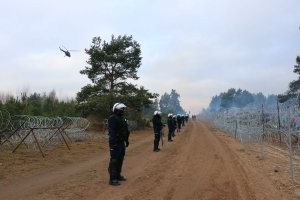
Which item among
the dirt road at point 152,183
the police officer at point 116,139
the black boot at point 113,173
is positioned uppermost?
the police officer at point 116,139

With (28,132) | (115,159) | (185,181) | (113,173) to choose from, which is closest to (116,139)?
(115,159)

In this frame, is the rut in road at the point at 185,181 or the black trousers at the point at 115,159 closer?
the rut in road at the point at 185,181

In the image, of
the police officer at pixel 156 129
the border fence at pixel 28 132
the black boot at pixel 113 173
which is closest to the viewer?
the black boot at pixel 113 173

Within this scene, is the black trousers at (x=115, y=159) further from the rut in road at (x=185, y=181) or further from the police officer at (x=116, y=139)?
the rut in road at (x=185, y=181)

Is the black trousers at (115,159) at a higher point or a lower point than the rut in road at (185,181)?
higher

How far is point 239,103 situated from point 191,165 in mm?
140024

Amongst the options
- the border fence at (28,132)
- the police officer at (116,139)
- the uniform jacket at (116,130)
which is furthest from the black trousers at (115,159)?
the border fence at (28,132)

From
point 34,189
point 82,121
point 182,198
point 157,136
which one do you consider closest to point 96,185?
point 34,189

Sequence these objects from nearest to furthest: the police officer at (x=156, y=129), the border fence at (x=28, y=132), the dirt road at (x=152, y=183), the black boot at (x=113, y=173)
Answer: the dirt road at (x=152, y=183) < the black boot at (x=113, y=173) < the border fence at (x=28, y=132) < the police officer at (x=156, y=129)

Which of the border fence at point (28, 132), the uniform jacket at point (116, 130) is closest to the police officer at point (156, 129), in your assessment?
the border fence at point (28, 132)

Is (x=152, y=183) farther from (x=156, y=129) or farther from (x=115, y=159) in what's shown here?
(x=156, y=129)

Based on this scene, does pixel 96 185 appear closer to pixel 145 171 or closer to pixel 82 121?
pixel 145 171

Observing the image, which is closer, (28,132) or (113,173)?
(113,173)

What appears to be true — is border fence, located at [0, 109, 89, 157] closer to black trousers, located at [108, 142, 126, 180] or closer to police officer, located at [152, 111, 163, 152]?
police officer, located at [152, 111, 163, 152]
